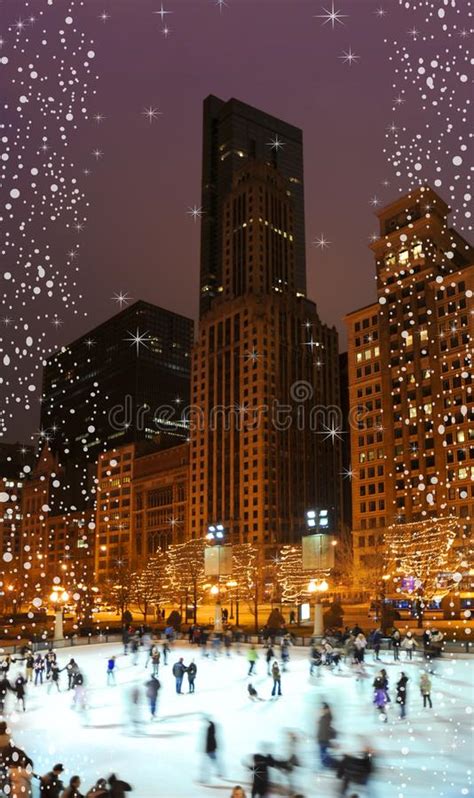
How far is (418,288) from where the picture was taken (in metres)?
87.4

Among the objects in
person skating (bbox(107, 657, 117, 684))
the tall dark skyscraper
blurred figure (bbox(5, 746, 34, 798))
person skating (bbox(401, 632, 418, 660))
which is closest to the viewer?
blurred figure (bbox(5, 746, 34, 798))

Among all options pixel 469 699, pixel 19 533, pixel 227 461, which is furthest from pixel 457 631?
pixel 19 533

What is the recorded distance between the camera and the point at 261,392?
113062 millimetres

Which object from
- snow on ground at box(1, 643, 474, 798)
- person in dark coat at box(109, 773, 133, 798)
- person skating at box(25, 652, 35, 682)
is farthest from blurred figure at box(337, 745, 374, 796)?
person skating at box(25, 652, 35, 682)

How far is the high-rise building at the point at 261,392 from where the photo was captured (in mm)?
110812

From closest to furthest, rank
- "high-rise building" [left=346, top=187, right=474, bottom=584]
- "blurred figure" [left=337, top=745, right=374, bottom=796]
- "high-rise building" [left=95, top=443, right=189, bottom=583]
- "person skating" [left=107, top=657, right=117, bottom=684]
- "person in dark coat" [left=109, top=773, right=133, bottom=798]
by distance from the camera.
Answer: "person in dark coat" [left=109, top=773, right=133, bottom=798] → "blurred figure" [left=337, top=745, right=374, bottom=796] → "person skating" [left=107, top=657, right=117, bottom=684] → "high-rise building" [left=346, top=187, right=474, bottom=584] → "high-rise building" [left=95, top=443, right=189, bottom=583]

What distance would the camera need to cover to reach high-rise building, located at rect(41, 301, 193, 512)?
168 meters

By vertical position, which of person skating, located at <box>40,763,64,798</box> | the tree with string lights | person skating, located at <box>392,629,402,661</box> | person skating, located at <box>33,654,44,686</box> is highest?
the tree with string lights

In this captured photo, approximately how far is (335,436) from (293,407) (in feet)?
45.3

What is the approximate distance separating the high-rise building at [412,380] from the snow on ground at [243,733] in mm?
49136

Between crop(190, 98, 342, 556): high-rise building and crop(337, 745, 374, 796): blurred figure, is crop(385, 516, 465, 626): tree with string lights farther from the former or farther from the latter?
crop(190, 98, 342, 556): high-rise building

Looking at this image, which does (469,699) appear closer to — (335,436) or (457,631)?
(457,631)

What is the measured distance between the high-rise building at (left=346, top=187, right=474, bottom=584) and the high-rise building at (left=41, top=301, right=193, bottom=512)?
3225 inches

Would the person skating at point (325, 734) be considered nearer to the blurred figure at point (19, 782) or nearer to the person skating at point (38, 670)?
the blurred figure at point (19, 782)
